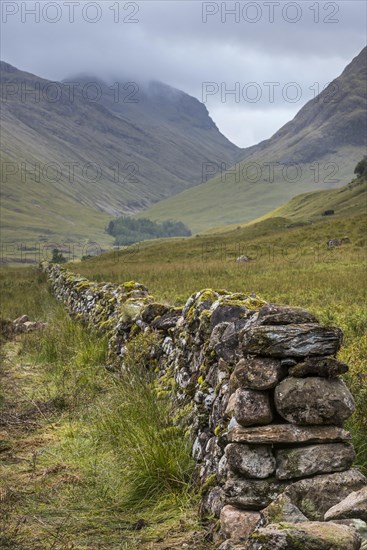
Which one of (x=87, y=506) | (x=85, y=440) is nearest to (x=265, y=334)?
(x=87, y=506)

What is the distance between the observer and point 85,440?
704cm

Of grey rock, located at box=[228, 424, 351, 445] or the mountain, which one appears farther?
the mountain

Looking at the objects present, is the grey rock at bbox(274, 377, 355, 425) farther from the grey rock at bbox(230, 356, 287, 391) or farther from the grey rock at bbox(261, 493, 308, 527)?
the grey rock at bbox(261, 493, 308, 527)

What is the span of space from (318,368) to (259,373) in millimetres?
445

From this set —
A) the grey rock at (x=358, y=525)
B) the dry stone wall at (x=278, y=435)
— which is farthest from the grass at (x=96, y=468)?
the grey rock at (x=358, y=525)

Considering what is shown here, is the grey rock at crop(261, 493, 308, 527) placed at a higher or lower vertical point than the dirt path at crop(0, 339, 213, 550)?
higher

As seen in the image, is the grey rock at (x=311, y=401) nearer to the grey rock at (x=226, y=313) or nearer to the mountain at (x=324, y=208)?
the grey rock at (x=226, y=313)

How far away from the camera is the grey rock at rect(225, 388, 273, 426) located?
438cm

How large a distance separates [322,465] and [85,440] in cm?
364

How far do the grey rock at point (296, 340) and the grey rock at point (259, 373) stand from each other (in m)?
0.08

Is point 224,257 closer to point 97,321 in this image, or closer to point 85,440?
point 97,321

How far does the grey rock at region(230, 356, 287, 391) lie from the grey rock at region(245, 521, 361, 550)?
1.30 meters

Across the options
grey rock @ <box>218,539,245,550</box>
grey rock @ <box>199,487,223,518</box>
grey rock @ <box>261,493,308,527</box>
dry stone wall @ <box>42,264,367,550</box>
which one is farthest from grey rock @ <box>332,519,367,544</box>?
grey rock @ <box>199,487,223,518</box>

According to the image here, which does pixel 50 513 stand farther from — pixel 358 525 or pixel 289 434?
pixel 358 525
